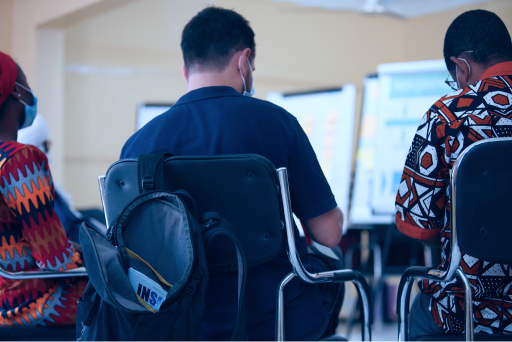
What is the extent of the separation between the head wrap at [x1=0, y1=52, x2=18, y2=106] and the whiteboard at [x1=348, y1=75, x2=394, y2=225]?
2.44 m

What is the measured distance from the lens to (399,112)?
10.5ft

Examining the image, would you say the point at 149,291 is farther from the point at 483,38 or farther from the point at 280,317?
the point at 483,38

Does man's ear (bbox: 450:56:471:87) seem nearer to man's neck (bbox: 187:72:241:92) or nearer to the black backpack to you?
man's neck (bbox: 187:72:241:92)

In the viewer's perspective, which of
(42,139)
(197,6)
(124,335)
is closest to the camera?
(124,335)

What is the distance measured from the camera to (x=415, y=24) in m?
6.07

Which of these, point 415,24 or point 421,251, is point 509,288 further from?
point 415,24

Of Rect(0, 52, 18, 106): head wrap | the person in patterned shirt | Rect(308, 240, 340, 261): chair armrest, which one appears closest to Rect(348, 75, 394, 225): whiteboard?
Rect(308, 240, 340, 261): chair armrest

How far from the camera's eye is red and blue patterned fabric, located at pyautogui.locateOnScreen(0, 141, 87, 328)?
126cm

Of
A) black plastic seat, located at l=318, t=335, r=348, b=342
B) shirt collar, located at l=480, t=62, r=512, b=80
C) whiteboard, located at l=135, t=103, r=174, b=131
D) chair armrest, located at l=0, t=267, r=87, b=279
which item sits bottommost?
black plastic seat, located at l=318, t=335, r=348, b=342

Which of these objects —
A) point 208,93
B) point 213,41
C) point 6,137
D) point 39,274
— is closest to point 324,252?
point 208,93

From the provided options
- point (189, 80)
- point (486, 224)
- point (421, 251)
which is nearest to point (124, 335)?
point (189, 80)

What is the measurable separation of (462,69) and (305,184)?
2.02 ft

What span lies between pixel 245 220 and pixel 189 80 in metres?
0.48

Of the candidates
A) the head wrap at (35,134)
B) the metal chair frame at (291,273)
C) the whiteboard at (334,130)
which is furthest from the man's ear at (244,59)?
the whiteboard at (334,130)
